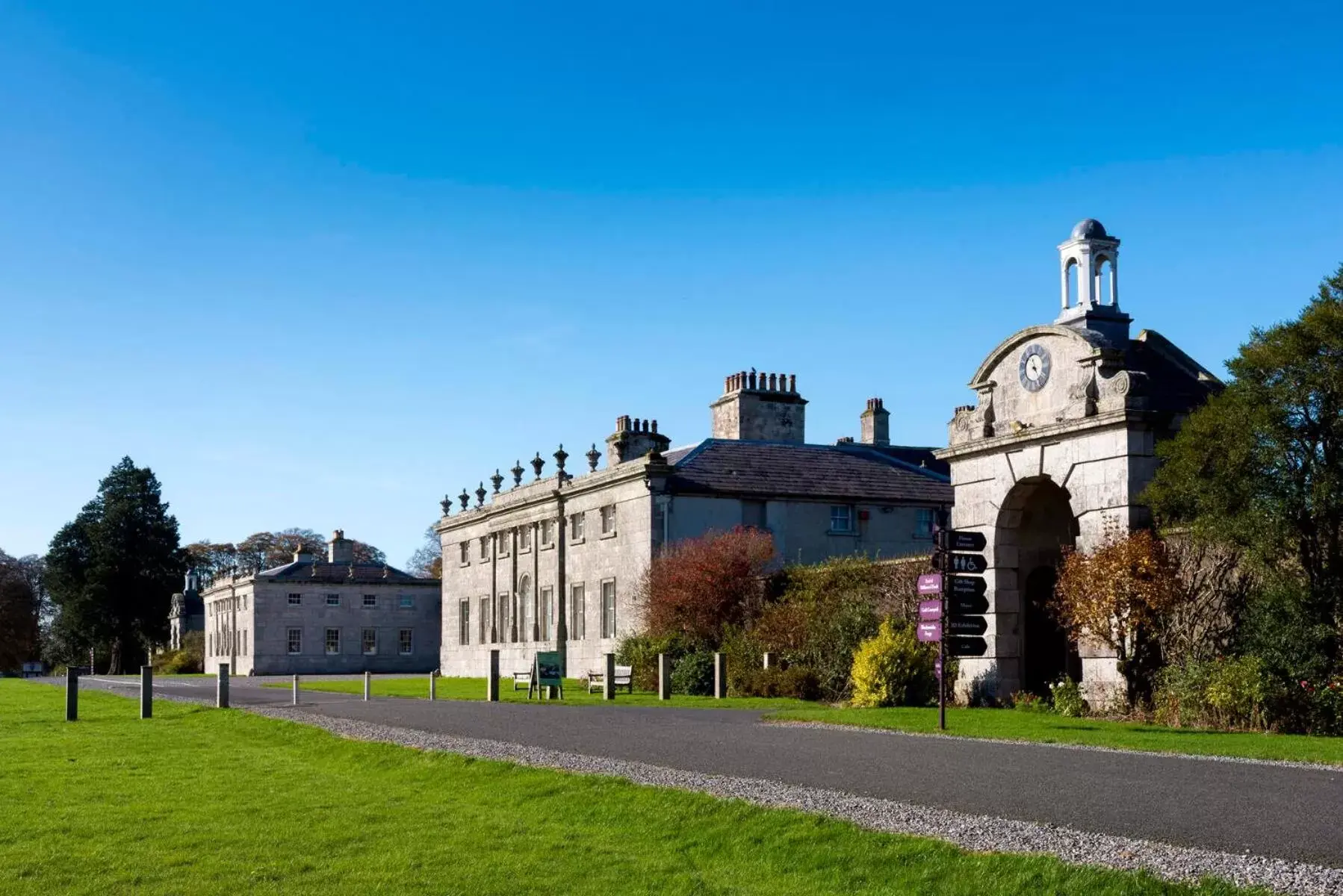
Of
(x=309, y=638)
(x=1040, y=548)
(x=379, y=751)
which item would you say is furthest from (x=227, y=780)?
(x=309, y=638)

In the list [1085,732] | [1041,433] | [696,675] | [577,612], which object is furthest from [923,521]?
[1085,732]

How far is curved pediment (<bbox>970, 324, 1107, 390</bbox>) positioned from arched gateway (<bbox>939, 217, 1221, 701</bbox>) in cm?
2

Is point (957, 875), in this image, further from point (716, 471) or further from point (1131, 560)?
point (716, 471)

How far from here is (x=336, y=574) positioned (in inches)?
2955

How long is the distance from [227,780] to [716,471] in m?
28.3

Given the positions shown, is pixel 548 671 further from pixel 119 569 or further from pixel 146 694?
pixel 119 569

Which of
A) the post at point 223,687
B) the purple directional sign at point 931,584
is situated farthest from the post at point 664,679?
the purple directional sign at point 931,584

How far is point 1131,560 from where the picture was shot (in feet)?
74.4

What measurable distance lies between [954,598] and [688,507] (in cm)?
2066

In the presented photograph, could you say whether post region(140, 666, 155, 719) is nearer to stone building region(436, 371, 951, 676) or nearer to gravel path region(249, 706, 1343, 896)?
gravel path region(249, 706, 1343, 896)

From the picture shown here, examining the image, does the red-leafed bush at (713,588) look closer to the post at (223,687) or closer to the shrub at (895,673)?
the shrub at (895,673)

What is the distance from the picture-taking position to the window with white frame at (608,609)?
4544 cm

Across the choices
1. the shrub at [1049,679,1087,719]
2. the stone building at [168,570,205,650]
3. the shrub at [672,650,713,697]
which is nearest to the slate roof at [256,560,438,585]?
the stone building at [168,570,205,650]

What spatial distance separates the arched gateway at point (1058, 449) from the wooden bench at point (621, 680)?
10349mm
